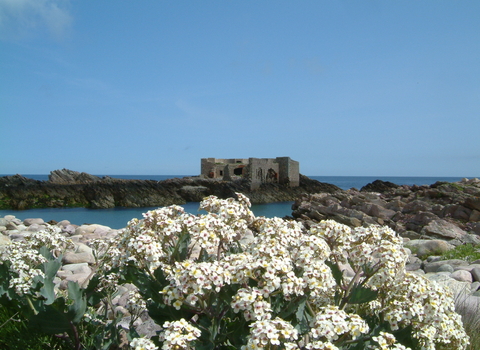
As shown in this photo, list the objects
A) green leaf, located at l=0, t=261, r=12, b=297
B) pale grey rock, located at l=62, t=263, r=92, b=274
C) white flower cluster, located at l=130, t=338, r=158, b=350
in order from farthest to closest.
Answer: pale grey rock, located at l=62, t=263, r=92, b=274
green leaf, located at l=0, t=261, r=12, b=297
white flower cluster, located at l=130, t=338, r=158, b=350

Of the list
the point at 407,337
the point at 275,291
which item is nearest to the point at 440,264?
the point at 407,337

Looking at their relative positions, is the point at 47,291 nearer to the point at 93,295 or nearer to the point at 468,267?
the point at 93,295

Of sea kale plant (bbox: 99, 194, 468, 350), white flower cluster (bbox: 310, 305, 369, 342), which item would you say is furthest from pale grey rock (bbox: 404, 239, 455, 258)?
white flower cluster (bbox: 310, 305, 369, 342)

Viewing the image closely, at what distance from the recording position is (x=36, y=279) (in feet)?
9.66

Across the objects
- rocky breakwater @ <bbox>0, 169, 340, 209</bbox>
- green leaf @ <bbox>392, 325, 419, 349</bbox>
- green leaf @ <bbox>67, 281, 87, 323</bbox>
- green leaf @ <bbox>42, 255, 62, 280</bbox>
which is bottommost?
Result: rocky breakwater @ <bbox>0, 169, 340, 209</bbox>

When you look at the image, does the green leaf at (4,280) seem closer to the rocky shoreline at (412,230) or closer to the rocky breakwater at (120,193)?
the rocky shoreline at (412,230)

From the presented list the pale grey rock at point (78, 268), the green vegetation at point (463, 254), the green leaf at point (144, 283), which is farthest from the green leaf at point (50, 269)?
the green vegetation at point (463, 254)

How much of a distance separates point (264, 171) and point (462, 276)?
32791 mm

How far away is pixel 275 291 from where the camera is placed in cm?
248

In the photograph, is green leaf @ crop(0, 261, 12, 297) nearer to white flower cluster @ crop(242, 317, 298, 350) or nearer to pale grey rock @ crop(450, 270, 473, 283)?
white flower cluster @ crop(242, 317, 298, 350)

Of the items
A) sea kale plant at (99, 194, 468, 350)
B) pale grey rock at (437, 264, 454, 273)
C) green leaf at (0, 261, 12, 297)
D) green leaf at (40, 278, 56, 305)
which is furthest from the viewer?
pale grey rock at (437, 264, 454, 273)

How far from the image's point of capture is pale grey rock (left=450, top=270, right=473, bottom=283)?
591cm

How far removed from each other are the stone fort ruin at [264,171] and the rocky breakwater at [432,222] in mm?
17279

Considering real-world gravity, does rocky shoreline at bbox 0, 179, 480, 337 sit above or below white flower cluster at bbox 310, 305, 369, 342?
below
